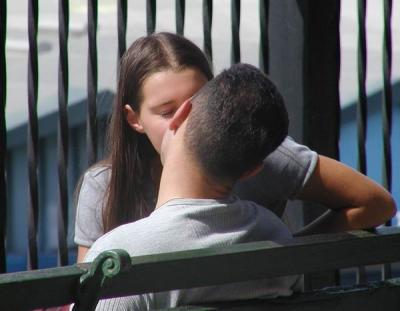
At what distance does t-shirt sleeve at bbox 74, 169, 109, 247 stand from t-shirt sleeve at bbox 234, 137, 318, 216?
0.38 metres

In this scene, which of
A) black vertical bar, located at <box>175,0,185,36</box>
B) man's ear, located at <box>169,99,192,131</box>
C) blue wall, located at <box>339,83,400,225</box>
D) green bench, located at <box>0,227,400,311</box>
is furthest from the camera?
blue wall, located at <box>339,83,400,225</box>

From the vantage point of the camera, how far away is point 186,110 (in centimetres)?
206

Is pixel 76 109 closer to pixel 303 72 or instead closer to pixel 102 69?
pixel 102 69

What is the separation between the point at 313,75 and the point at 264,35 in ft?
0.54

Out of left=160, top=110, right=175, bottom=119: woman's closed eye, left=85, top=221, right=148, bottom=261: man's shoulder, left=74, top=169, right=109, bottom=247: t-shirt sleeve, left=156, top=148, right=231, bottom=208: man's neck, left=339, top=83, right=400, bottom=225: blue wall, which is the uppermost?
left=160, top=110, right=175, bottom=119: woman's closed eye

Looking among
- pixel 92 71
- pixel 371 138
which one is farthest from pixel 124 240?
pixel 371 138

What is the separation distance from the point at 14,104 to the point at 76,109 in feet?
1.72

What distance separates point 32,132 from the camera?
253 centimetres

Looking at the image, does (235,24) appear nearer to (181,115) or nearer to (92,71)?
(92,71)

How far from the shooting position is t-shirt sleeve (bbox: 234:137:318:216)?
237 centimetres

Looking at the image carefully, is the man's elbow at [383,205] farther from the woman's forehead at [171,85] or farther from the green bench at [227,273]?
the woman's forehead at [171,85]

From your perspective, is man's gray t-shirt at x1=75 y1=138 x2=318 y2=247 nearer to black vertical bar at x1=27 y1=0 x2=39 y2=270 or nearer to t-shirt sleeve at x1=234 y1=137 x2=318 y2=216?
t-shirt sleeve at x1=234 y1=137 x2=318 y2=216

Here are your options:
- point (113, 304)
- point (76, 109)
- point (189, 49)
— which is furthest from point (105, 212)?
point (76, 109)

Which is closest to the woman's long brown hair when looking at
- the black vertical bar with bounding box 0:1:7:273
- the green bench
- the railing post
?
the black vertical bar with bounding box 0:1:7:273
